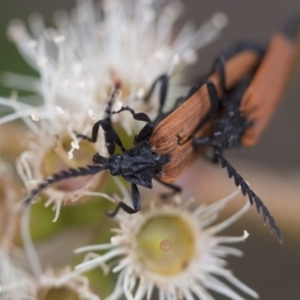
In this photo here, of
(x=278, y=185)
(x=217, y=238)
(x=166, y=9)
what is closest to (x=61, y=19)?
(x=166, y=9)

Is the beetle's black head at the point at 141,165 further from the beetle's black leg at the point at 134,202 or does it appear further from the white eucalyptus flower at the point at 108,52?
the white eucalyptus flower at the point at 108,52

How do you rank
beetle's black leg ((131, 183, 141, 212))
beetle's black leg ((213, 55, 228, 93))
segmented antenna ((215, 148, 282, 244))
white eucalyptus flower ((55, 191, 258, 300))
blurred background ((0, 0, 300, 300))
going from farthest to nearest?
blurred background ((0, 0, 300, 300)) < beetle's black leg ((213, 55, 228, 93)) < white eucalyptus flower ((55, 191, 258, 300)) < beetle's black leg ((131, 183, 141, 212)) < segmented antenna ((215, 148, 282, 244))

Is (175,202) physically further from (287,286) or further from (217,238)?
(287,286)

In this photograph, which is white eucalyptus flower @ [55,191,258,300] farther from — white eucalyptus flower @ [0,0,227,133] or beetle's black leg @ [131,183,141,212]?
white eucalyptus flower @ [0,0,227,133]

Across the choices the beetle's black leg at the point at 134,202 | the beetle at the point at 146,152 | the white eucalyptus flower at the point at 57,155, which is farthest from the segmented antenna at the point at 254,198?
the white eucalyptus flower at the point at 57,155

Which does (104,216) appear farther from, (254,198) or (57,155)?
(254,198)

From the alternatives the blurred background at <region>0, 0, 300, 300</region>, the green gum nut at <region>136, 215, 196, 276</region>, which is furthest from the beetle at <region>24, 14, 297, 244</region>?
the blurred background at <region>0, 0, 300, 300</region>

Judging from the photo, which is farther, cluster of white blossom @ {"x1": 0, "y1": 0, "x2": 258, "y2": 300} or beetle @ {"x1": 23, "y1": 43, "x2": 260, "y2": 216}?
cluster of white blossom @ {"x1": 0, "y1": 0, "x2": 258, "y2": 300}

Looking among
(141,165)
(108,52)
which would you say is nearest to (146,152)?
(141,165)
